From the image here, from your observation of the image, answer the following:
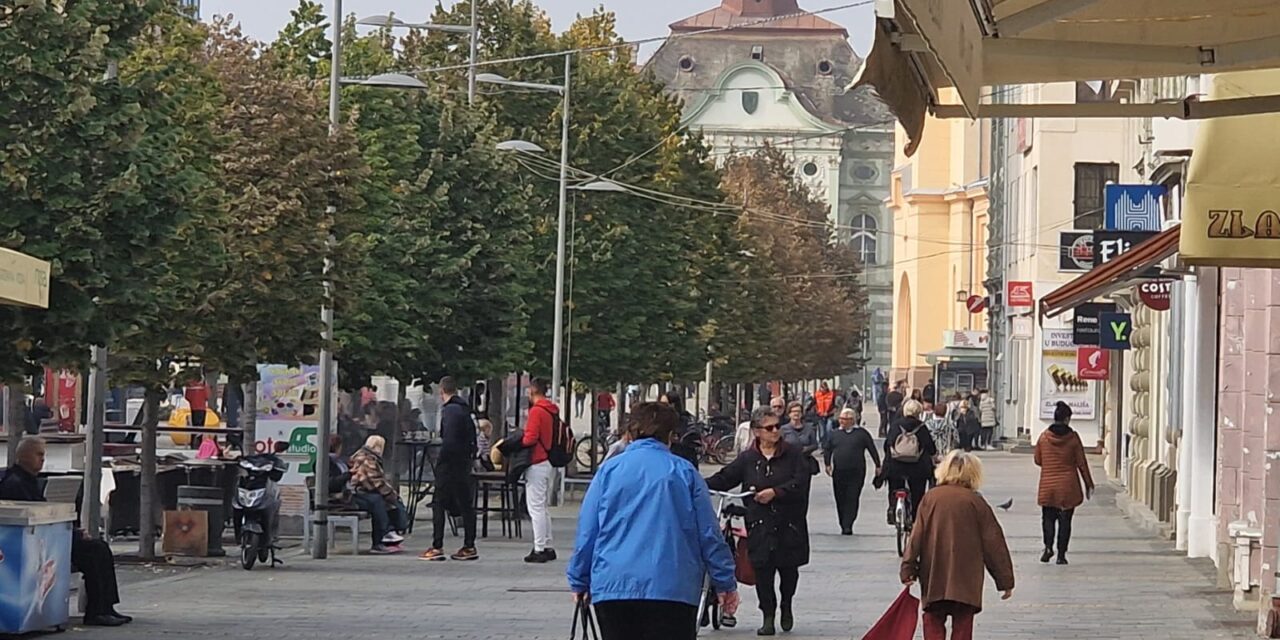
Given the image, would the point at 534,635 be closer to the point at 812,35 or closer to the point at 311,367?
the point at 311,367

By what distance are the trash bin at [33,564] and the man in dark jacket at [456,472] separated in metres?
8.78

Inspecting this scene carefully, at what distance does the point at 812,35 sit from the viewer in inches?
6585

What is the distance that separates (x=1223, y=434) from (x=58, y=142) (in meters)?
11.3

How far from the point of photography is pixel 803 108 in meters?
160

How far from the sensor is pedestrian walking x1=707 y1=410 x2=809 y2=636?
696 inches

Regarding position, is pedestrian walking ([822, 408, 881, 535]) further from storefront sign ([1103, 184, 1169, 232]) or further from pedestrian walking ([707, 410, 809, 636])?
pedestrian walking ([707, 410, 809, 636])

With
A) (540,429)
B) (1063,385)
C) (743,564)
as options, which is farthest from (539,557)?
(1063,385)

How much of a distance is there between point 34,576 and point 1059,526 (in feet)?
41.3

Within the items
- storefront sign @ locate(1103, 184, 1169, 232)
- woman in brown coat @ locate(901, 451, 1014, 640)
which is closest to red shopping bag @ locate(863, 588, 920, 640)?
woman in brown coat @ locate(901, 451, 1014, 640)

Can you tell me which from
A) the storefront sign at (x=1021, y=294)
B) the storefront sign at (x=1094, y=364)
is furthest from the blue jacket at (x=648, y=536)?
the storefront sign at (x=1021, y=294)

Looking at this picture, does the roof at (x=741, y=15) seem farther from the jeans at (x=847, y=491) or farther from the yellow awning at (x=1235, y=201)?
the yellow awning at (x=1235, y=201)

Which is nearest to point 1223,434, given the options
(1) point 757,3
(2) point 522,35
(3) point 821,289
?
(2) point 522,35

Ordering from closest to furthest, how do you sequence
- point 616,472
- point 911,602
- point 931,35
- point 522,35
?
point 931,35 < point 616,472 < point 911,602 < point 522,35

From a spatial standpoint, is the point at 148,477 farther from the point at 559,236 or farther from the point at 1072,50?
the point at 559,236
